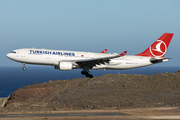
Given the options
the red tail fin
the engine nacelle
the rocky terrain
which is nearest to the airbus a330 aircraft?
the engine nacelle

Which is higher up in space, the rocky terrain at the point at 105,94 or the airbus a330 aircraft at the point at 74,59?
the airbus a330 aircraft at the point at 74,59

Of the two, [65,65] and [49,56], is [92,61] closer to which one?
[65,65]

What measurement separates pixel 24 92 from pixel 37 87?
602cm

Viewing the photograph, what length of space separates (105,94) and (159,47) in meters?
19.5

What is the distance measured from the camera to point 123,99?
6144cm

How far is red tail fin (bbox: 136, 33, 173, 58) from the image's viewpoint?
52.6 m

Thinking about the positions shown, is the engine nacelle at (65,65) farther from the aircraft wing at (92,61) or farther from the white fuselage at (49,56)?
the aircraft wing at (92,61)

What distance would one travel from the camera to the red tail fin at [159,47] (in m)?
52.6

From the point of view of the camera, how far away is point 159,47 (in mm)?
53594

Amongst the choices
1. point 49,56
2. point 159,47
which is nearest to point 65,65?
point 49,56

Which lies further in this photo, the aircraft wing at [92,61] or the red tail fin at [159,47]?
the red tail fin at [159,47]

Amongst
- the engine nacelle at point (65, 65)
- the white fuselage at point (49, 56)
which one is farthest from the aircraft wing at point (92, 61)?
the engine nacelle at point (65, 65)

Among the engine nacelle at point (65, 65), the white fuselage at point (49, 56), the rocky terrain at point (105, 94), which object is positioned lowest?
the rocky terrain at point (105, 94)

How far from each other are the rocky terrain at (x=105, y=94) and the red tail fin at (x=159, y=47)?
12.0 meters
